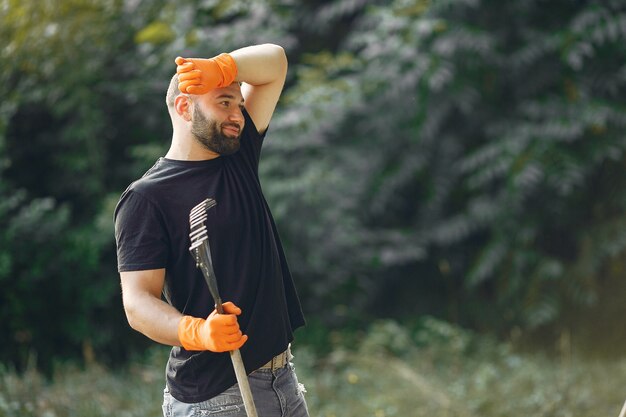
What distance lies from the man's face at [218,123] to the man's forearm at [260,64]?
13cm

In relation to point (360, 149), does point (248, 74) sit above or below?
above

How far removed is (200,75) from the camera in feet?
8.29

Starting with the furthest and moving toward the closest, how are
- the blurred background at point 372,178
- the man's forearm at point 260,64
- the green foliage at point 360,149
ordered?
1. the green foliage at point 360,149
2. the blurred background at point 372,178
3. the man's forearm at point 260,64

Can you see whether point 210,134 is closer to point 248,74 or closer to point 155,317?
point 248,74

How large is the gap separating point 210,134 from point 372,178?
4.08m

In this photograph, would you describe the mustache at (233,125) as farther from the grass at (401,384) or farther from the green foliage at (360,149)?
the green foliage at (360,149)

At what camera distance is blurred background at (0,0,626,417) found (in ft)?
18.6

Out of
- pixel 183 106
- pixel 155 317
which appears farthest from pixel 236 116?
pixel 155 317

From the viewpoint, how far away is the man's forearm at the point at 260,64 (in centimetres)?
278

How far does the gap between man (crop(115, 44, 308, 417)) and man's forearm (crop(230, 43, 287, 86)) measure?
0.07 meters

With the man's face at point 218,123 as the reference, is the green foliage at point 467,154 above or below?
below

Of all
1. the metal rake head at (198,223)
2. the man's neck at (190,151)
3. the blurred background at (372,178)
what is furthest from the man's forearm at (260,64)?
the blurred background at (372,178)

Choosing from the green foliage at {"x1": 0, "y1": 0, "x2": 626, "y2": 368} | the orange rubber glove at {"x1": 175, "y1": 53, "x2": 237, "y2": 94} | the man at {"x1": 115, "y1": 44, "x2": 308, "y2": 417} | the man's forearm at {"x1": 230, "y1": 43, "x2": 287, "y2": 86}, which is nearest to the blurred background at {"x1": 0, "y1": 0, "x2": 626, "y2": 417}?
the green foliage at {"x1": 0, "y1": 0, "x2": 626, "y2": 368}

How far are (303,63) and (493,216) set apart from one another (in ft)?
6.57
